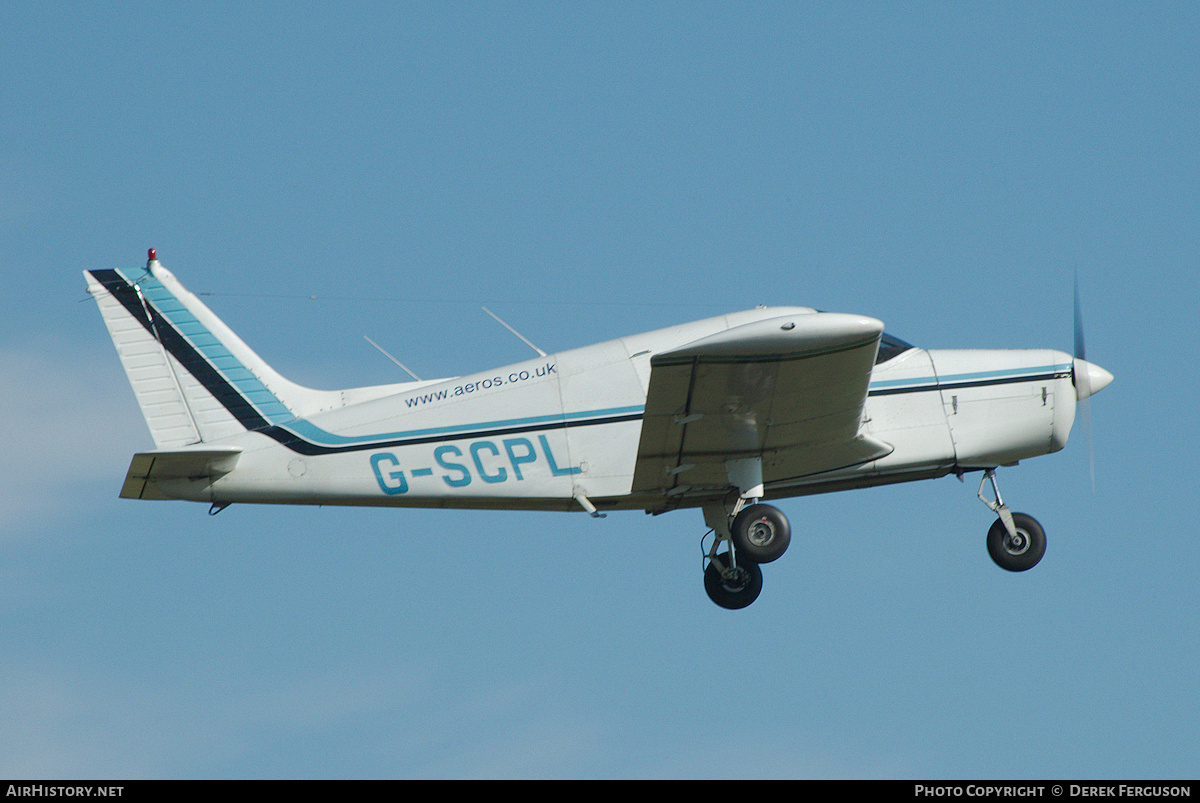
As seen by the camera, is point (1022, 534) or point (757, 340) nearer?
point (757, 340)

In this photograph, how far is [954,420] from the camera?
13219mm

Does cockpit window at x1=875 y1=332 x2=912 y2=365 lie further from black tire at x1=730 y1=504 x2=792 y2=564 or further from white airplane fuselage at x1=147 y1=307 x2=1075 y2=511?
black tire at x1=730 y1=504 x2=792 y2=564

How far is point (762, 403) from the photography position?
12.1 metres

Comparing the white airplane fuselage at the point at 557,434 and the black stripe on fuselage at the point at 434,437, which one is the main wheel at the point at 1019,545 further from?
the black stripe on fuselage at the point at 434,437

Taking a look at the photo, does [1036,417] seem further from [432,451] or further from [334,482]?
[334,482]

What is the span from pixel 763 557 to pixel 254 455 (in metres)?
5.06

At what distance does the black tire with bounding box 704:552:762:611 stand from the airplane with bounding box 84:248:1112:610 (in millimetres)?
26

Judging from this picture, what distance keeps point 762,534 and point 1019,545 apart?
2.82 m

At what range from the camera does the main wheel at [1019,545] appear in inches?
521

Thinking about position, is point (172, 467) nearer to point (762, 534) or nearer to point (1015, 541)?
point (762, 534)
